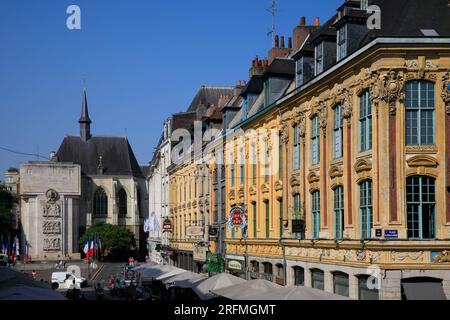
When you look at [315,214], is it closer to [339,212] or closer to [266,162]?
[339,212]

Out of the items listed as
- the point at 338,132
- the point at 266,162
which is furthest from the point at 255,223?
the point at 338,132

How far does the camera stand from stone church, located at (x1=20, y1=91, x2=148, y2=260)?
370ft

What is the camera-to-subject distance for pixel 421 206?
24.8 meters

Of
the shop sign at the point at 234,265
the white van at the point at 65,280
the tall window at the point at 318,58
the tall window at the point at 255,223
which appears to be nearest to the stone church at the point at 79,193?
the white van at the point at 65,280

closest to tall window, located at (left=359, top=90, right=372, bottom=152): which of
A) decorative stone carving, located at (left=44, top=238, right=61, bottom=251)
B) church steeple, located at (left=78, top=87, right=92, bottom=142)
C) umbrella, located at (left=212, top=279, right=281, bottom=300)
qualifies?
umbrella, located at (left=212, top=279, right=281, bottom=300)

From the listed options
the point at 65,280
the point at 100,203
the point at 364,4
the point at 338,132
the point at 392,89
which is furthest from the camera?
the point at 100,203

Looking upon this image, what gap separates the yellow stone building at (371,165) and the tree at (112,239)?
81.4 meters

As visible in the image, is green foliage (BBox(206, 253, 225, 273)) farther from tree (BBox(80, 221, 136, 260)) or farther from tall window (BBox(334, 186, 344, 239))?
tree (BBox(80, 221, 136, 260))

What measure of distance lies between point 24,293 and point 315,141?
55.1 feet

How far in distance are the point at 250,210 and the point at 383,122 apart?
18128mm

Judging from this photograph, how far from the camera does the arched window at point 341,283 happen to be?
1104 inches
